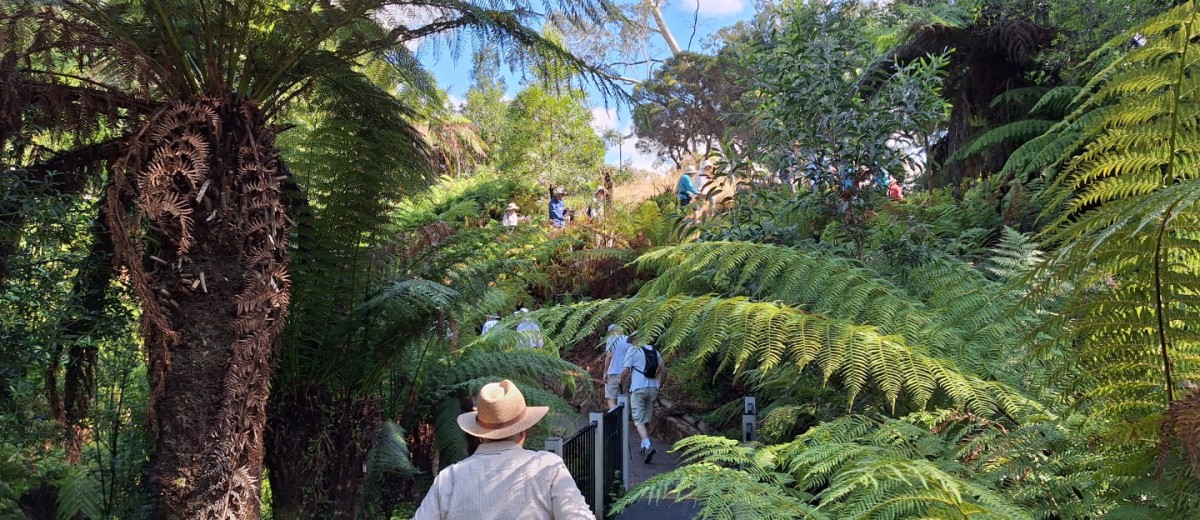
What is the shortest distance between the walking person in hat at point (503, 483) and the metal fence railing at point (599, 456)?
61.7 inches

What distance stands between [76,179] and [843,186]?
4372 millimetres

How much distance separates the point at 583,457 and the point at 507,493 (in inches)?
101

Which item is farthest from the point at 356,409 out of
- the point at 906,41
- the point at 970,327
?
the point at 906,41


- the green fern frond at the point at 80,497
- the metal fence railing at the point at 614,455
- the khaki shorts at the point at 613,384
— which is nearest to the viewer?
the green fern frond at the point at 80,497

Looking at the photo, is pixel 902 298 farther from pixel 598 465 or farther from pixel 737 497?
pixel 598 465

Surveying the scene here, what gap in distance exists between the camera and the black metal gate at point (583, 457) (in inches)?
185

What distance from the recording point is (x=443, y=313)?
178 inches

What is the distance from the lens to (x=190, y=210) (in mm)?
3510

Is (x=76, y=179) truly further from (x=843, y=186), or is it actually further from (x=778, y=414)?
(x=843, y=186)

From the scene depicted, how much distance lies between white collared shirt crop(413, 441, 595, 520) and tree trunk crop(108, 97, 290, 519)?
1.48m

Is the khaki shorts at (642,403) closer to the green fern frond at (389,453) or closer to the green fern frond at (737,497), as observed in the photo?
the green fern frond at (389,453)

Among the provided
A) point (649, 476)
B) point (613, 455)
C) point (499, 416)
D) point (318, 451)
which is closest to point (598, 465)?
point (613, 455)

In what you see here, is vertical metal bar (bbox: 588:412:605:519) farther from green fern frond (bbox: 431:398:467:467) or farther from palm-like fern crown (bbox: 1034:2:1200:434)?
palm-like fern crown (bbox: 1034:2:1200:434)

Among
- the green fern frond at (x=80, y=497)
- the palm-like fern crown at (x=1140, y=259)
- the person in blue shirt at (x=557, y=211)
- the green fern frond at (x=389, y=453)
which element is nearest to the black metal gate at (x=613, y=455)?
the green fern frond at (x=389, y=453)
